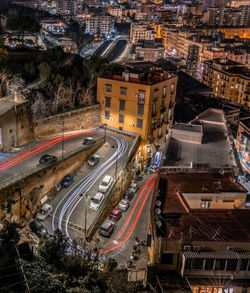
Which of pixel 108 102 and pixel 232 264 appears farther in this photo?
pixel 108 102

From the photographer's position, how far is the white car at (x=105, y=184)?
23.0 metres

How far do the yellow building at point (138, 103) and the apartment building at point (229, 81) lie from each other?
1237 inches

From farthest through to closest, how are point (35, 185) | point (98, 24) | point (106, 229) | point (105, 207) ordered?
point (98, 24), point (105, 207), point (35, 185), point (106, 229)

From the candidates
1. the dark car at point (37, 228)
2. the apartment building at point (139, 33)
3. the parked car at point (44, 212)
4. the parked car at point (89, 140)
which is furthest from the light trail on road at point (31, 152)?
the apartment building at point (139, 33)

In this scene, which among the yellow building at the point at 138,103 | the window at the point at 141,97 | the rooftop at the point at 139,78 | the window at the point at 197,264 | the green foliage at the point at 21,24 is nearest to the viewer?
the window at the point at 197,264

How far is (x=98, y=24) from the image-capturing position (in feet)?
388

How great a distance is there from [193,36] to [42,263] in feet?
326

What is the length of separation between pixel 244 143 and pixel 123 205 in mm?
16755

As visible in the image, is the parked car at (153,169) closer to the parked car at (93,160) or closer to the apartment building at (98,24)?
the parked car at (93,160)

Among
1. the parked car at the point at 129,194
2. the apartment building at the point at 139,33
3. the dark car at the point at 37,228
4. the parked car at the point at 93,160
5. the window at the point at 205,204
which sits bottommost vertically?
the parked car at the point at 129,194

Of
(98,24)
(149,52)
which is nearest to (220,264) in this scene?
(149,52)

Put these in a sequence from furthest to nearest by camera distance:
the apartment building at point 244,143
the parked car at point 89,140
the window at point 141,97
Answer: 1. the apartment building at point 244,143
2. the window at point 141,97
3. the parked car at point 89,140

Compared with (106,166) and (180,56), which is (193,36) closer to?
(180,56)

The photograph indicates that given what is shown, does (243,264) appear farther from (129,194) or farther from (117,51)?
(117,51)
